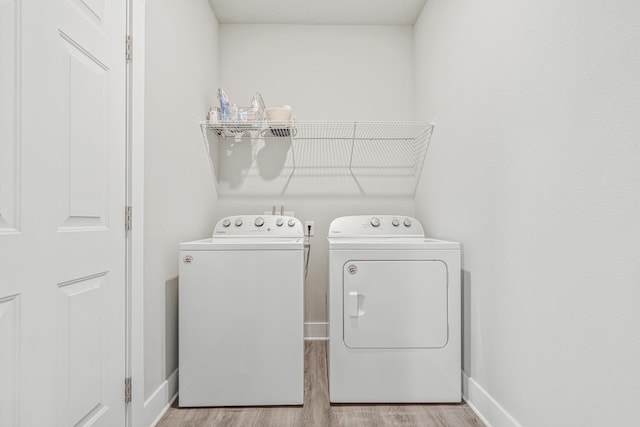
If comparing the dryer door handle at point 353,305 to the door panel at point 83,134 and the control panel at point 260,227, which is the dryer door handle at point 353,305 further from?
the door panel at point 83,134

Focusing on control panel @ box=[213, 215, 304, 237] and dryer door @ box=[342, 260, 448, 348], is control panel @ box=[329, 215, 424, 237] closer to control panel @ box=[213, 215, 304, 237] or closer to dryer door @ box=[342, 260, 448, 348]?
control panel @ box=[213, 215, 304, 237]

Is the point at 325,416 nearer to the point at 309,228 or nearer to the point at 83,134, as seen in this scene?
the point at 309,228

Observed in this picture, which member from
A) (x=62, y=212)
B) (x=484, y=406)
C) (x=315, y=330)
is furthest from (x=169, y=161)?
(x=484, y=406)

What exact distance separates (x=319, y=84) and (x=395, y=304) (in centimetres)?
179

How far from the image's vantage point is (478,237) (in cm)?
162

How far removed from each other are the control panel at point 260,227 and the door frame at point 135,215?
89cm

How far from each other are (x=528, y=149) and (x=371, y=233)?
4.18 feet

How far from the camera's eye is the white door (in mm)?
832

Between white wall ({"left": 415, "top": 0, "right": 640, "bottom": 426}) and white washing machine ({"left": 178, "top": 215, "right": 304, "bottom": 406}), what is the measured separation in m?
0.91

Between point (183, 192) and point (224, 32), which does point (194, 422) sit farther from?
point (224, 32)

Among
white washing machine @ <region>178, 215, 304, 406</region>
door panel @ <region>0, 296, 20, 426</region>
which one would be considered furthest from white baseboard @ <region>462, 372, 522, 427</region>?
door panel @ <region>0, 296, 20, 426</region>

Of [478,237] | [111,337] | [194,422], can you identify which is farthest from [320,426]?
[478,237]

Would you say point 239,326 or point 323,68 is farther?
point 323,68

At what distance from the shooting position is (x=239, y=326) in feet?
5.44
